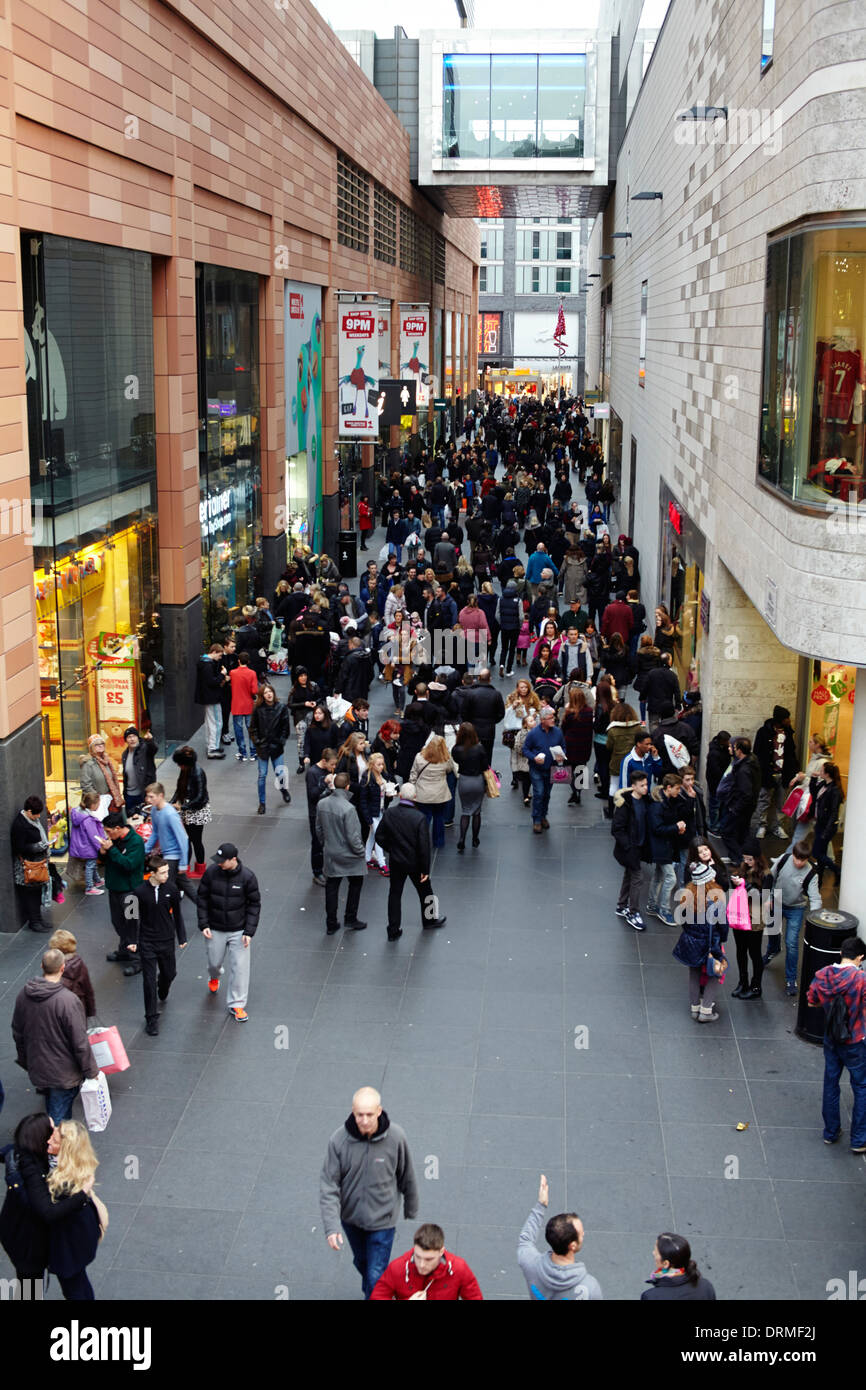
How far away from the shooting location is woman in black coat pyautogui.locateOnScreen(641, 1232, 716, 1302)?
Result: 6336mm

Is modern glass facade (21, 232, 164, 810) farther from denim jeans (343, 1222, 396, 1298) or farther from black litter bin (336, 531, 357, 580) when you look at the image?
black litter bin (336, 531, 357, 580)

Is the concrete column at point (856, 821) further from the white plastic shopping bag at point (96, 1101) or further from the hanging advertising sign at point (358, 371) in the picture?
the hanging advertising sign at point (358, 371)

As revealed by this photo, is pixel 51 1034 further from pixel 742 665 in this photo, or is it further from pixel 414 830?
pixel 742 665

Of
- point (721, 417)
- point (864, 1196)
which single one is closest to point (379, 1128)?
point (864, 1196)

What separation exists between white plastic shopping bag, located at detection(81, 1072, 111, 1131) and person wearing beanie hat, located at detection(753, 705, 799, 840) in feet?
25.4

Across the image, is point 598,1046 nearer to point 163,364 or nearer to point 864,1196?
point 864,1196

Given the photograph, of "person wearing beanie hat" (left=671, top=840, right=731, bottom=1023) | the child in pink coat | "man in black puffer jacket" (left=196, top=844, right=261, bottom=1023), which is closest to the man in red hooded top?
"man in black puffer jacket" (left=196, top=844, right=261, bottom=1023)

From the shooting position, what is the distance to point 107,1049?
9.69 m

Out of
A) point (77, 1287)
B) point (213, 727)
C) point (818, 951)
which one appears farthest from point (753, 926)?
point (213, 727)

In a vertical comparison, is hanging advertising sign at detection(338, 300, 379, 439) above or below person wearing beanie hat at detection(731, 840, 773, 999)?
above

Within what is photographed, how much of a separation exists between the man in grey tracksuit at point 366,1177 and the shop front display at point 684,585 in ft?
32.9

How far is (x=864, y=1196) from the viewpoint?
29.1 ft

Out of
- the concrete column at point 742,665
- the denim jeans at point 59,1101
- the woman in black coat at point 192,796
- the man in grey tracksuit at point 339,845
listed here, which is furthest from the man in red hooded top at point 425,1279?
the concrete column at point 742,665

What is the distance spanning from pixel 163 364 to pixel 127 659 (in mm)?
4191
